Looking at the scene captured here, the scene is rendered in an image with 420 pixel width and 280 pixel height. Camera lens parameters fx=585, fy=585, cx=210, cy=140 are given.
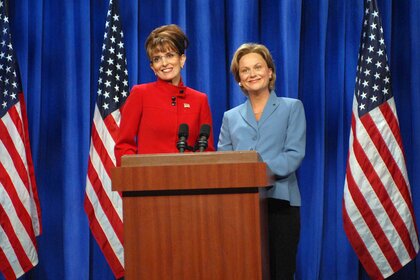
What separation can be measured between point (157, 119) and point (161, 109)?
56 millimetres

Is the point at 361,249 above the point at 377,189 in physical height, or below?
below

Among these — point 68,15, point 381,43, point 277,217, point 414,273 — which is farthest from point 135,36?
point 414,273

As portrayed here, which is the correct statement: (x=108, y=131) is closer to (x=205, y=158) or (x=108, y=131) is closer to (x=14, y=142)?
(x=14, y=142)

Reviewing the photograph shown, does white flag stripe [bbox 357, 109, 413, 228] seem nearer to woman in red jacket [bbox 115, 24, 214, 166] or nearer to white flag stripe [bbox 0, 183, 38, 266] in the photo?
woman in red jacket [bbox 115, 24, 214, 166]

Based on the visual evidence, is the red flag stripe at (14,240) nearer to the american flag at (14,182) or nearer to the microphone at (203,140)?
the american flag at (14,182)

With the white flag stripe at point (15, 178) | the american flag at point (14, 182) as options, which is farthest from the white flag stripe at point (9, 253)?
the white flag stripe at point (15, 178)

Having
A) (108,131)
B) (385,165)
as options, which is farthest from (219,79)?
(385,165)

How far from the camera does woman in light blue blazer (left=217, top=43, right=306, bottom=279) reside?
2676mm

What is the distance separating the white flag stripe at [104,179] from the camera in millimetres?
4328

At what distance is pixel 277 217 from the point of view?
2748mm

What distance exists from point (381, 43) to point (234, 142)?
1919 millimetres

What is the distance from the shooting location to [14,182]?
4254 millimetres

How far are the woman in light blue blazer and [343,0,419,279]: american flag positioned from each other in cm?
142

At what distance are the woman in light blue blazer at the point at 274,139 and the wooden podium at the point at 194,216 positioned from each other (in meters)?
0.61
